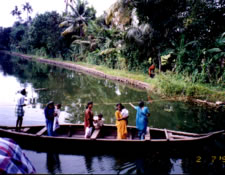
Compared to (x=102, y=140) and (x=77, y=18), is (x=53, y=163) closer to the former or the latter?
(x=102, y=140)

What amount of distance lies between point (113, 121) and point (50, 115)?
12.2ft

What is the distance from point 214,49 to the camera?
543 inches

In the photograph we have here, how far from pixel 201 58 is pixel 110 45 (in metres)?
11.7

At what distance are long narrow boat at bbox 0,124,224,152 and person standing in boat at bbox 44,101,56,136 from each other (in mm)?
265

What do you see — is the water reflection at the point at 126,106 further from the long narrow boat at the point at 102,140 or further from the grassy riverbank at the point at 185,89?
the long narrow boat at the point at 102,140

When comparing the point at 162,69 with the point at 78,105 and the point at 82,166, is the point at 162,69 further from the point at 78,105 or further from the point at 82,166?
the point at 82,166

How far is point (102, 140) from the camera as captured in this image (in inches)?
265

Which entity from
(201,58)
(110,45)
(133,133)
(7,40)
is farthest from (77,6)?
(7,40)

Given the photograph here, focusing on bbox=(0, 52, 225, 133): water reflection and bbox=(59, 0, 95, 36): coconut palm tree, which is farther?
bbox=(59, 0, 95, 36): coconut palm tree

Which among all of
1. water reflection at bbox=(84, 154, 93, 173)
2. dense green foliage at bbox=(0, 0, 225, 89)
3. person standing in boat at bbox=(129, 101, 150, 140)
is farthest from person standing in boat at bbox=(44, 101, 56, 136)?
dense green foliage at bbox=(0, 0, 225, 89)

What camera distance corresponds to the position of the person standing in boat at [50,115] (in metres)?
7.10

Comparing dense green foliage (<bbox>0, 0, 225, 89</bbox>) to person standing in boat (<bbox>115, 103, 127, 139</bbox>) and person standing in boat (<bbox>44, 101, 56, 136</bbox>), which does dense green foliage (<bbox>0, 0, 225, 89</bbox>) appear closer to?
person standing in boat (<bbox>115, 103, 127, 139</bbox>)

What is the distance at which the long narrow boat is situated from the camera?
21.6 feet

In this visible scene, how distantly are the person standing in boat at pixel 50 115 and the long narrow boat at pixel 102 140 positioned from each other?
27 cm
